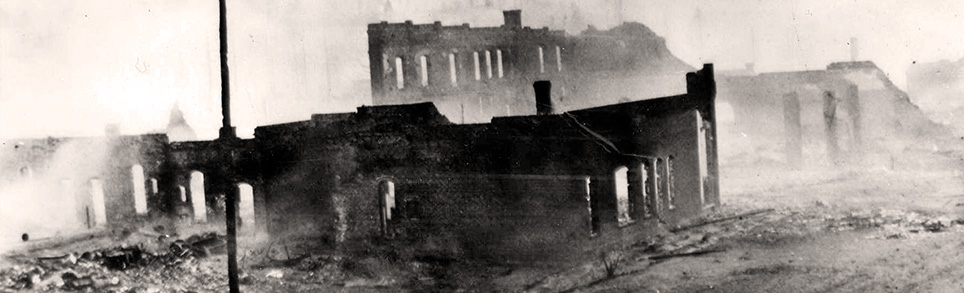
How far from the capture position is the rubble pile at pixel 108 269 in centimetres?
1823

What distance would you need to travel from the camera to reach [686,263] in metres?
16.4

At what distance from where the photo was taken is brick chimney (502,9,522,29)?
36531mm

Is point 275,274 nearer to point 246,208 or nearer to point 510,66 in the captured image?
point 246,208

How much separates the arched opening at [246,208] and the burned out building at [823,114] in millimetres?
25093

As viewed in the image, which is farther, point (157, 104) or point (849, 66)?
point (157, 104)

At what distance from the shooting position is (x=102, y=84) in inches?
1565

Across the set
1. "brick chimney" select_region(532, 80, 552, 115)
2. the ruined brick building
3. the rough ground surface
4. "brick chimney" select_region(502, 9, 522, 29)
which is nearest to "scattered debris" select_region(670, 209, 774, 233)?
the rough ground surface

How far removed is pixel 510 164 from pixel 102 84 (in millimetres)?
29975

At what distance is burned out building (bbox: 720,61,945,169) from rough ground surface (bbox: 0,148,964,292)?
36.9 feet

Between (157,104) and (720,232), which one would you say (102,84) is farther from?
(720,232)

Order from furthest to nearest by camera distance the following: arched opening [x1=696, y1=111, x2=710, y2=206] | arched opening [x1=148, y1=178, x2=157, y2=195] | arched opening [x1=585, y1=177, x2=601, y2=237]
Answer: arched opening [x1=148, y1=178, x2=157, y2=195]
arched opening [x1=696, y1=111, x2=710, y2=206]
arched opening [x1=585, y1=177, x2=601, y2=237]

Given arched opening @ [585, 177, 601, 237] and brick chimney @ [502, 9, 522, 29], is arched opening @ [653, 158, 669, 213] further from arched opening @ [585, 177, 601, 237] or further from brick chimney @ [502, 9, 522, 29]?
brick chimney @ [502, 9, 522, 29]

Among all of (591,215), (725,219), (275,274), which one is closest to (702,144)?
(725,219)

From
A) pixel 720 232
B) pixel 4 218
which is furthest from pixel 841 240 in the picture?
pixel 4 218
